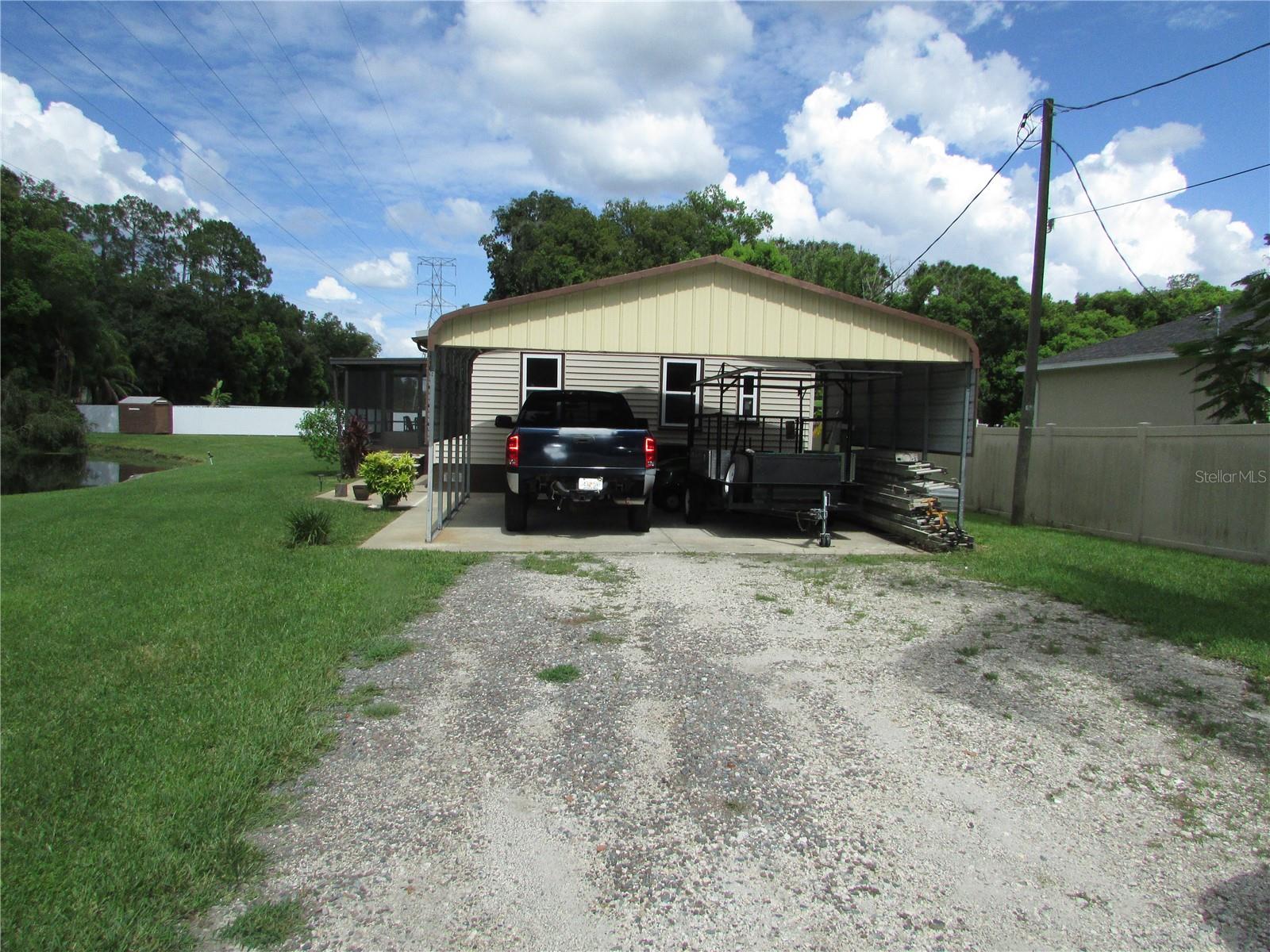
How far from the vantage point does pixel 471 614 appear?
6.75m

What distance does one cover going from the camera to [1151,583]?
8352 mm

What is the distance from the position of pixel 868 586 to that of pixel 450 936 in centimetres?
629

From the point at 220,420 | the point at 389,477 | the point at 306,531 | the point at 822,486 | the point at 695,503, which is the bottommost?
the point at 306,531

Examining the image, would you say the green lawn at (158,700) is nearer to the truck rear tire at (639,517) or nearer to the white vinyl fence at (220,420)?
the truck rear tire at (639,517)

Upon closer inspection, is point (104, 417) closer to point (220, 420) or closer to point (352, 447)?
point (220, 420)

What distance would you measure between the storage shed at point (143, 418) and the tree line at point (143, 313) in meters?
3.71

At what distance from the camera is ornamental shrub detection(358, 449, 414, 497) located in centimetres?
1323

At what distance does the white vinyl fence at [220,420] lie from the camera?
46.4 meters

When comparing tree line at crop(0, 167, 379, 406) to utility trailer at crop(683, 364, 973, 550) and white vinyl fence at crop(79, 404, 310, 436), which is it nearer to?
white vinyl fence at crop(79, 404, 310, 436)

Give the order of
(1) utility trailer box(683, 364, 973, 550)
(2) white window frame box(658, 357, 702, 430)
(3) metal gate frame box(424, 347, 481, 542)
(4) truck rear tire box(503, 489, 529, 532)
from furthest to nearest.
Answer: (2) white window frame box(658, 357, 702, 430) → (4) truck rear tire box(503, 489, 529, 532) → (1) utility trailer box(683, 364, 973, 550) → (3) metal gate frame box(424, 347, 481, 542)

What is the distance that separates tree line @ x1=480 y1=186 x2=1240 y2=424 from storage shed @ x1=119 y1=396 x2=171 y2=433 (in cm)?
1954

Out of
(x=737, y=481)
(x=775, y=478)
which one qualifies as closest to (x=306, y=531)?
(x=737, y=481)

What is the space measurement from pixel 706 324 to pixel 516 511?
352 cm

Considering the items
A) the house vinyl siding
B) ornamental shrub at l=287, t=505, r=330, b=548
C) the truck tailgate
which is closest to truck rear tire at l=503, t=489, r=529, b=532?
the truck tailgate
